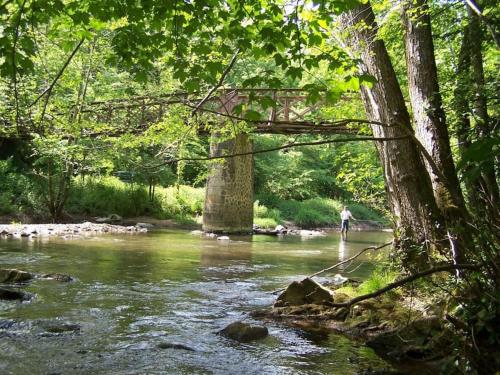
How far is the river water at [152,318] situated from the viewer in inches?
185

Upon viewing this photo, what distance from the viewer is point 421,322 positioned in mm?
5090

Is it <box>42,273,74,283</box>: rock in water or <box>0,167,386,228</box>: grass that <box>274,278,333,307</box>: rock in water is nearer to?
<box>42,273,74,283</box>: rock in water

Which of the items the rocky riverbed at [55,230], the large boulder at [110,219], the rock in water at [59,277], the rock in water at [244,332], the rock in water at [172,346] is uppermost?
the large boulder at [110,219]

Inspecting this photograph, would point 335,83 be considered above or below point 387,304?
above

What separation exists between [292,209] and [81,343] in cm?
2473

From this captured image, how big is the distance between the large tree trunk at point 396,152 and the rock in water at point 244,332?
201cm

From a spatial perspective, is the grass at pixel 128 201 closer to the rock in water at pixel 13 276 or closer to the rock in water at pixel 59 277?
the rock in water at pixel 59 277

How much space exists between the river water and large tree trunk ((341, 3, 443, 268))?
156 centimetres

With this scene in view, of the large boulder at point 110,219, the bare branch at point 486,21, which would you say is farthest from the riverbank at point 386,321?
the large boulder at point 110,219

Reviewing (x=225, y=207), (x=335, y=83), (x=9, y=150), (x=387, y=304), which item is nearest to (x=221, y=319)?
(x=387, y=304)

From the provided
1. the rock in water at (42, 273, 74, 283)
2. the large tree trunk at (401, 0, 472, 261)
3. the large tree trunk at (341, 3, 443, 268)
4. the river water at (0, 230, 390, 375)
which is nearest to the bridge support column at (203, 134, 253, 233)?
the river water at (0, 230, 390, 375)

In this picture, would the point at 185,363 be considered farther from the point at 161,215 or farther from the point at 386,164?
the point at 161,215

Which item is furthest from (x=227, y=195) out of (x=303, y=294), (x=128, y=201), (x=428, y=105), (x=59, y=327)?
(x=428, y=105)

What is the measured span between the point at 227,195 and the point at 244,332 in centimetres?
1430
